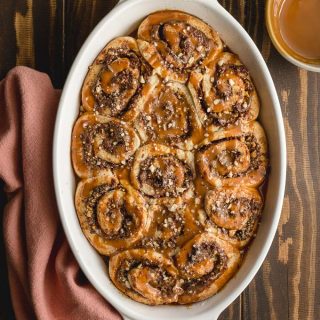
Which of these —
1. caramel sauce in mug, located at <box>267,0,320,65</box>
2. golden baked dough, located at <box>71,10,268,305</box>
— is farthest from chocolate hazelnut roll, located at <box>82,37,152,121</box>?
caramel sauce in mug, located at <box>267,0,320,65</box>

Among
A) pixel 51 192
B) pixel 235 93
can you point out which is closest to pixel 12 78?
pixel 51 192

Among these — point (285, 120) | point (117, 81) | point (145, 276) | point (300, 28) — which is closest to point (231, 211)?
point (145, 276)

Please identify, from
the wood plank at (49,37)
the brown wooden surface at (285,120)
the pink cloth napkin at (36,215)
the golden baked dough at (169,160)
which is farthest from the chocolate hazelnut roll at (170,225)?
the wood plank at (49,37)

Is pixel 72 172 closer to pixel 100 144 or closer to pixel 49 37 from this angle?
pixel 100 144

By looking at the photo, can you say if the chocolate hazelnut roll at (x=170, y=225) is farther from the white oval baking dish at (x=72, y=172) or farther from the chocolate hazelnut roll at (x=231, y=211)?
the white oval baking dish at (x=72, y=172)

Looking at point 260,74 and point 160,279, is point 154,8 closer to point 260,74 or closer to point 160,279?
point 260,74

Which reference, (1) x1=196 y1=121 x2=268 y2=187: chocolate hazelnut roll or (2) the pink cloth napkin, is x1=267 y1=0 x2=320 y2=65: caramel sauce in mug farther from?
(2) the pink cloth napkin

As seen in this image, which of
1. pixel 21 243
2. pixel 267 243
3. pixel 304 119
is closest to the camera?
pixel 267 243
